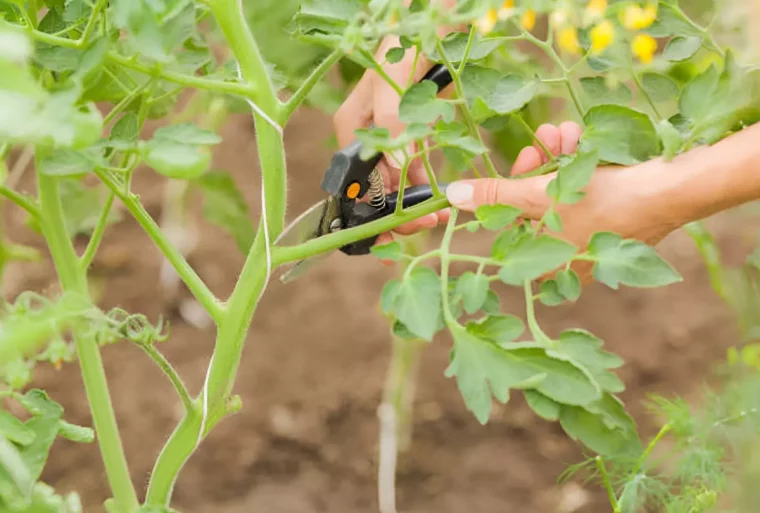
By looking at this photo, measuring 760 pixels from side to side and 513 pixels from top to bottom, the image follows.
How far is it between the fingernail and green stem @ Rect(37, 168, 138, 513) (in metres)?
0.32

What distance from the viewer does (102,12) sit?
0.57 meters

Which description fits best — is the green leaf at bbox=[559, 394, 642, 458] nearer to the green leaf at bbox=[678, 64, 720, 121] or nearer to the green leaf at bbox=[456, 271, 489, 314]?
the green leaf at bbox=[456, 271, 489, 314]

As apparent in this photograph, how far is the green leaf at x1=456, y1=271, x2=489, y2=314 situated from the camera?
21.9 inches

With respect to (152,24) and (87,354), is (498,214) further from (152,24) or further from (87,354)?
(87,354)

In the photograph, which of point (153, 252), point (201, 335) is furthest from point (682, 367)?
point (153, 252)

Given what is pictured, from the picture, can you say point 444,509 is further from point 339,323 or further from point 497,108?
point 497,108

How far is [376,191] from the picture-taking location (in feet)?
2.54

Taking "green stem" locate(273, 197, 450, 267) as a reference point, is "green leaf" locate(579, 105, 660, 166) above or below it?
above

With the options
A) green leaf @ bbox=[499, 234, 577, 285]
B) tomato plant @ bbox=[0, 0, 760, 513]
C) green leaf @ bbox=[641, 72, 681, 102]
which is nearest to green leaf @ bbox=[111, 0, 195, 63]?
tomato plant @ bbox=[0, 0, 760, 513]

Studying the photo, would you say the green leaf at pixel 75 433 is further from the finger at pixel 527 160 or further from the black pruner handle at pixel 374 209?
the finger at pixel 527 160

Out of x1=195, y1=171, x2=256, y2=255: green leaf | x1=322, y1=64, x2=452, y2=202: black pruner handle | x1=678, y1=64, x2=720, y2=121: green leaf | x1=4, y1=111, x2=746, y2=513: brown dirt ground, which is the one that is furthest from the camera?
x1=4, y1=111, x2=746, y2=513: brown dirt ground

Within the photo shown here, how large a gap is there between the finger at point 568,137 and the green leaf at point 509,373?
0.31 m

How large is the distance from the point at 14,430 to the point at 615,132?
0.44m

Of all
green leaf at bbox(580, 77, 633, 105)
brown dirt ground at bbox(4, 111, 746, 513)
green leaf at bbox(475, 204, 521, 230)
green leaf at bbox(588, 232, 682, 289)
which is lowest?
brown dirt ground at bbox(4, 111, 746, 513)
